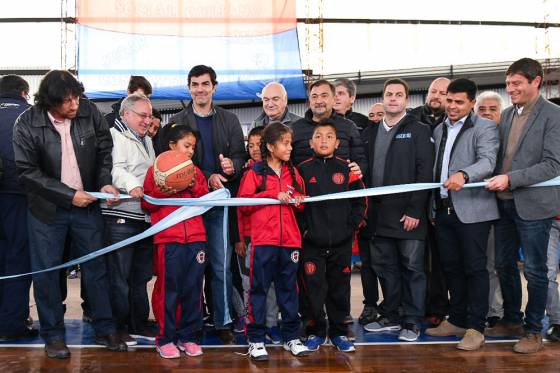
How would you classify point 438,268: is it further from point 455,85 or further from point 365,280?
point 455,85

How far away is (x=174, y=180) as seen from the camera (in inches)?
141

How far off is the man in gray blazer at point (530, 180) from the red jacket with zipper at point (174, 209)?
6.39 feet

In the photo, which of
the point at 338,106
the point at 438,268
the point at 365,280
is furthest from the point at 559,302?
the point at 338,106

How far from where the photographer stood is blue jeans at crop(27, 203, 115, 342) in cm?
361

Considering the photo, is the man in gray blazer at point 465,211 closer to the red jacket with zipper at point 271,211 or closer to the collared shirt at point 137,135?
the red jacket with zipper at point 271,211

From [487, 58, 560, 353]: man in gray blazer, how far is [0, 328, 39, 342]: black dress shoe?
3369mm

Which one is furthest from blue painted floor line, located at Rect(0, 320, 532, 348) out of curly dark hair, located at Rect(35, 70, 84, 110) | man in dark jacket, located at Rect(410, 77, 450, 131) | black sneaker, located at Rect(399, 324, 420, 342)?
man in dark jacket, located at Rect(410, 77, 450, 131)

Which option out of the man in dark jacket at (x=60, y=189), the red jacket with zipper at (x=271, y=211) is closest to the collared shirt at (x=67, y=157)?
the man in dark jacket at (x=60, y=189)

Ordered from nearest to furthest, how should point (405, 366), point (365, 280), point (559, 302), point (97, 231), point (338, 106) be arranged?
point (405, 366) → point (97, 231) → point (559, 302) → point (365, 280) → point (338, 106)

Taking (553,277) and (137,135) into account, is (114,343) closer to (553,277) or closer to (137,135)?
(137,135)

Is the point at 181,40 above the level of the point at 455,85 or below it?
above

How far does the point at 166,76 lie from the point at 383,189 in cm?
795

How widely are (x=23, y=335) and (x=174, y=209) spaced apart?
1484 millimetres

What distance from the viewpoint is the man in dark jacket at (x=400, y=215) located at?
4.08m
